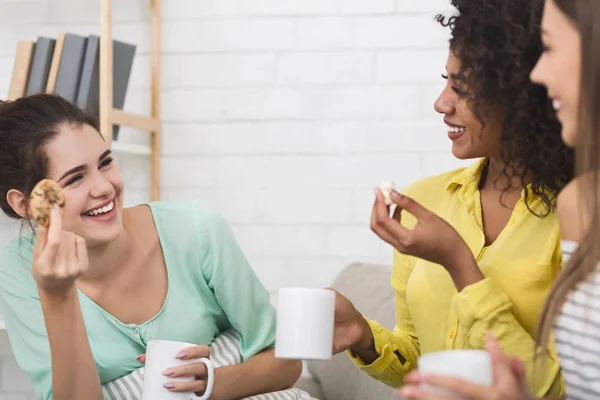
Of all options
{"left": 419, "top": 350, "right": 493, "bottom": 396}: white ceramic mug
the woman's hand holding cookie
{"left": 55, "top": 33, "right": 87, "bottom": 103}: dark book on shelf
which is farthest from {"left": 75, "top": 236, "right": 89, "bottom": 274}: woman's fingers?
{"left": 55, "top": 33, "right": 87, "bottom": 103}: dark book on shelf

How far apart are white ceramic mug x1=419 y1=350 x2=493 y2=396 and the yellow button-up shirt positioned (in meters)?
0.35

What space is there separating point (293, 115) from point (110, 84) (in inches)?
23.5

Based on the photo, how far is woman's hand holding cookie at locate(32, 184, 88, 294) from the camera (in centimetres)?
150

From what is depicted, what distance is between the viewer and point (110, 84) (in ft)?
8.73

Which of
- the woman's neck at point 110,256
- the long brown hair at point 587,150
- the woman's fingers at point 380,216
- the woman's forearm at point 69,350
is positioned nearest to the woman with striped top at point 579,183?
the long brown hair at point 587,150

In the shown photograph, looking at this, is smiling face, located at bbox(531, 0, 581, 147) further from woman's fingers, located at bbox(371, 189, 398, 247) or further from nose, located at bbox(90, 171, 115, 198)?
nose, located at bbox(90, 171, 115, 198)

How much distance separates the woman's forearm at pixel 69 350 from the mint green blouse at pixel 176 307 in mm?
139

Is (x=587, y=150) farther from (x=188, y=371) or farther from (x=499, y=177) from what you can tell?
(x=188, y=371)

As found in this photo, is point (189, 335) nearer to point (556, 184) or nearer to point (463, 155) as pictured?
point (463, 155)

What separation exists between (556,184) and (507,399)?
2.00 feet

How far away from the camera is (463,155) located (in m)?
1.51

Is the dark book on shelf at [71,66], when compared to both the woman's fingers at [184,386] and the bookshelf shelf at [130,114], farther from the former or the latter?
the woman's fingers at [184,386]

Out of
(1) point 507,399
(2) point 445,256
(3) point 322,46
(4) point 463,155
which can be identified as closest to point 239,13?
(3) point 322,46

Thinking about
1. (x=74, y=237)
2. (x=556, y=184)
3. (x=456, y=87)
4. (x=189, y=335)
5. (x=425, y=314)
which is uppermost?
(x=456, y=87)
